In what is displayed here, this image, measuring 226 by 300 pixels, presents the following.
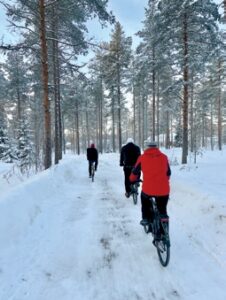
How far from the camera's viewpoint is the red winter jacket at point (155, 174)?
18.5ft

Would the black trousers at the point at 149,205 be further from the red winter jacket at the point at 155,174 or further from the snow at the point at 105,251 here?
the snow at the point at 105,251

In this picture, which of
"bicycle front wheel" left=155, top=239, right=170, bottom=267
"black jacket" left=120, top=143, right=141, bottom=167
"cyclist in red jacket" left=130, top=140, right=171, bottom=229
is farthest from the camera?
"black jacket" left=120, top=143, right=141, bottom=167

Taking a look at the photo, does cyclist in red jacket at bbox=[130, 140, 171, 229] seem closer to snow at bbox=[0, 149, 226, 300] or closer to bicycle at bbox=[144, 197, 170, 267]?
bicycle at bbox=[144, 197, 170, 267]

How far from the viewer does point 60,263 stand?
17.0 ft

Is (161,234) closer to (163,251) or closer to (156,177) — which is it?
(163,251)

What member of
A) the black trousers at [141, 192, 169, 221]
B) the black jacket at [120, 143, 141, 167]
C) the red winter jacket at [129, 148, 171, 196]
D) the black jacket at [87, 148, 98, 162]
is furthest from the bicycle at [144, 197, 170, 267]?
the black jacket at [87, 148, 98, 162]

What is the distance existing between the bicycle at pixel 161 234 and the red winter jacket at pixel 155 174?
1.14 ft

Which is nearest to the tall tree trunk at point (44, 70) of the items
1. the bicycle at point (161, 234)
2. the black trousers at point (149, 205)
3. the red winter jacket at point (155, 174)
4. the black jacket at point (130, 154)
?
the black jacket at point (130, 154)

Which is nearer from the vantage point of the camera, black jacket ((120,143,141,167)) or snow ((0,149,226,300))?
snow ((0,149,226,300))

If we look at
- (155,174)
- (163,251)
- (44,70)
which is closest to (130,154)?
(155,174)

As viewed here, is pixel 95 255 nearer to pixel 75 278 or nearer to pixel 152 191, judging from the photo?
pixel 75 278

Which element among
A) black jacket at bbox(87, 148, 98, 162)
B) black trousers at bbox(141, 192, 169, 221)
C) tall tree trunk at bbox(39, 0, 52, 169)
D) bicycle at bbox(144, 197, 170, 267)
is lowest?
bicycle at bbox(144, 197, 170, 267)

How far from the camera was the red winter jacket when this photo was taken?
5.64 meters

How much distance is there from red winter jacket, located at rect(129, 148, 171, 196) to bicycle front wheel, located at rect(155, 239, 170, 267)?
0.90 m
